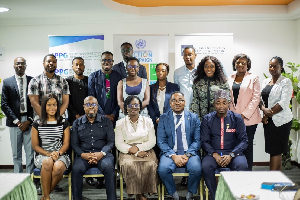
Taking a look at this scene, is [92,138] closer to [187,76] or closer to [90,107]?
[90,107]

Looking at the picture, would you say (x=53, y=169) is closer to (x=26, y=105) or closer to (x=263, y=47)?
(x=26, y=105)

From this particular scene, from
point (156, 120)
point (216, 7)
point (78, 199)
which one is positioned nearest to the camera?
point (78, 199)

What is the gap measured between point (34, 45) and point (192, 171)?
3.82 m

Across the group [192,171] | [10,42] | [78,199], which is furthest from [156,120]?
[10,42]

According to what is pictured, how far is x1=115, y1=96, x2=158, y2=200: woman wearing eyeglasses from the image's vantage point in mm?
4188

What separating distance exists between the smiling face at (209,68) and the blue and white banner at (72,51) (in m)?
2.28

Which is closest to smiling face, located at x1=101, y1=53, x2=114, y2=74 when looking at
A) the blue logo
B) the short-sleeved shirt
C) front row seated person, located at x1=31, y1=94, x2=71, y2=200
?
the short-sleeved shirt

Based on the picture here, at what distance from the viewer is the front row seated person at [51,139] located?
421 cm

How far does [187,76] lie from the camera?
5.00 metres

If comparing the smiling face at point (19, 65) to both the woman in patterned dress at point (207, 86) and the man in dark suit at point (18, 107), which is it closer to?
the man in dark suit at point (18, 107)

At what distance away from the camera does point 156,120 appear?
15.8 ft

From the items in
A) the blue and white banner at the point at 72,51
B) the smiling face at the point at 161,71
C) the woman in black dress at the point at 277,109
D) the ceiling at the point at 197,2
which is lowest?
the woman in black dress at the point at 277,109

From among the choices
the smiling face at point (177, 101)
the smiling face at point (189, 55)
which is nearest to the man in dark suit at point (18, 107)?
the smiling face at point (177, 101)

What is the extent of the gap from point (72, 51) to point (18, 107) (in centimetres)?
159
